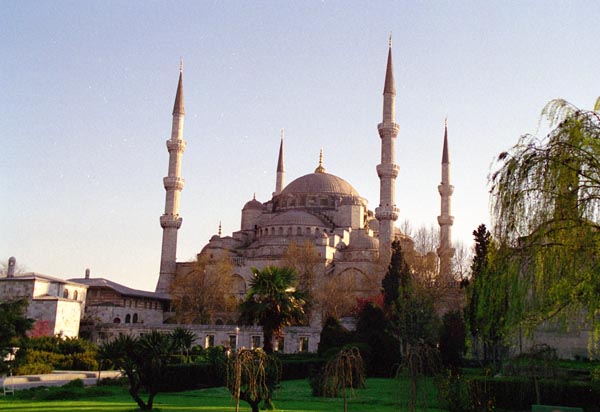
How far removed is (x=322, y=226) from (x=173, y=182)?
12.6 metres

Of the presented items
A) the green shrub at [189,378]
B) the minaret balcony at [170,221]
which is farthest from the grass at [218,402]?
the minaret balcony at [170,221]

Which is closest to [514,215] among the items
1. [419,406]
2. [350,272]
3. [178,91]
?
[419,406]

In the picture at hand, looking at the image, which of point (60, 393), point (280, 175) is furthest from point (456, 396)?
point (280, 175)

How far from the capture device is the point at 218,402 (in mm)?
15211

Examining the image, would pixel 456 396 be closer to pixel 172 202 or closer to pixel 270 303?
pixel 270 303

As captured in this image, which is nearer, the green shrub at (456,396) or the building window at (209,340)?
the green shrub at (456,396)

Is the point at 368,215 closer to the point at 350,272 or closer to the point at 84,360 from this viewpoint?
the point at 350,272

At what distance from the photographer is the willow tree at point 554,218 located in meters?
9.09

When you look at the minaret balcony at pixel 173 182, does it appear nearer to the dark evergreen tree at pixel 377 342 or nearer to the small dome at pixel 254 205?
the small dome at pixel 254 205

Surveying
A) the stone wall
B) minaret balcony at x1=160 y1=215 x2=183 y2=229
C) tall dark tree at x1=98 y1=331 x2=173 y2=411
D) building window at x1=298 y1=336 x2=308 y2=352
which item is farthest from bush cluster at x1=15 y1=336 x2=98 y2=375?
minaret balcony at x1=160 y1=215 x2=183 y2=229

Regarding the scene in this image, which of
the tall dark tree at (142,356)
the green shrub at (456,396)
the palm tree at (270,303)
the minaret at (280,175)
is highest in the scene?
the minaret at (280,175)

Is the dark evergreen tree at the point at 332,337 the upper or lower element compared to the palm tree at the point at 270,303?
lower

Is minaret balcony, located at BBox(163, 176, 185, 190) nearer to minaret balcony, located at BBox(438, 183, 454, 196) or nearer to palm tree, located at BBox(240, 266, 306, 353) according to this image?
minaret balcony, located at BBox(438, 183, 454, 196)

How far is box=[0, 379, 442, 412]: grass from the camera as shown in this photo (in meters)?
13.5
